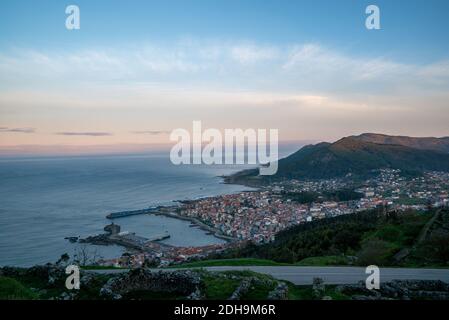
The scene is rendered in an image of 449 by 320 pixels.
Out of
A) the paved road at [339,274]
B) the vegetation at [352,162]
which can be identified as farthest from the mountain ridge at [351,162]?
the paved road at [339,274]

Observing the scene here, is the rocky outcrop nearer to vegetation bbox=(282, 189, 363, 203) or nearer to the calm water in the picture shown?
the calm water

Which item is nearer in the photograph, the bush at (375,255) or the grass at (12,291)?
the grass at (12,291)

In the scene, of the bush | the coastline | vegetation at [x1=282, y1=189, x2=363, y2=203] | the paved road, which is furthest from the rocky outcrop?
vegetation at [x1=282, y1=189, x2=363, y2=203]

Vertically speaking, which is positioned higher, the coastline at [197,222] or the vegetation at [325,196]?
the vegetation at [325,196]

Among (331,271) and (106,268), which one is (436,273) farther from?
(106,268)

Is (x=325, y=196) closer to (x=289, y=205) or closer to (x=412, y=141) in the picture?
(x=289, y=205)

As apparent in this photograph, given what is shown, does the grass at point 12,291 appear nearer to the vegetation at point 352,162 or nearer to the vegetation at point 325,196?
the vegetation at point 325,196

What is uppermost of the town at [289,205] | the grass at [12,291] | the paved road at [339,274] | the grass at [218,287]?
the grass at [12,291]
